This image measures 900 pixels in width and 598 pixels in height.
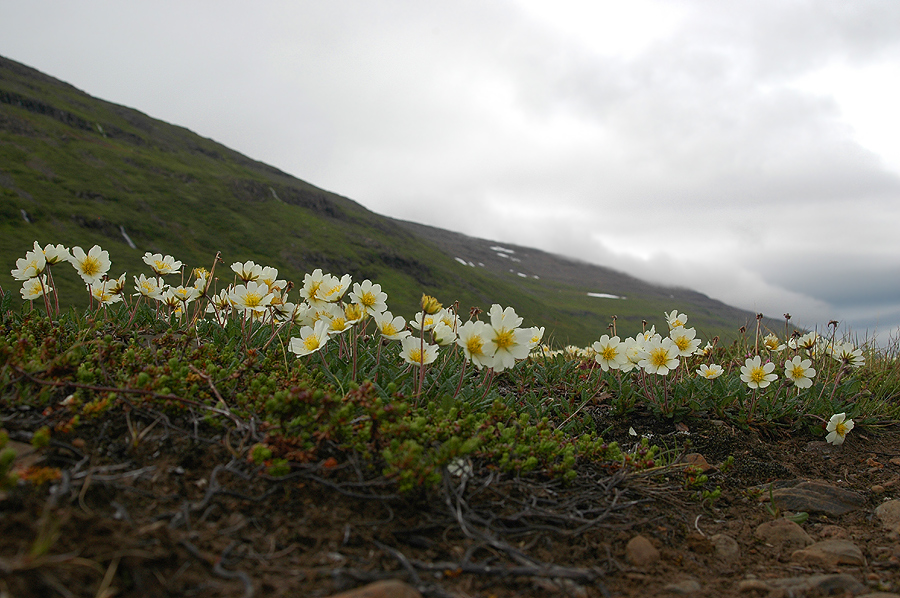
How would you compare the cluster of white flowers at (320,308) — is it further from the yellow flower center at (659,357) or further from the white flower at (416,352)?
the yellow flower center at (659,357)

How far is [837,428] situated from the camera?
4.37 meters

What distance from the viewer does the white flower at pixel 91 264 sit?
168 inches

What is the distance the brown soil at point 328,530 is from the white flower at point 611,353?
1376 mm

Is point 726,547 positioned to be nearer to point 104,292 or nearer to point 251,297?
point 251,297

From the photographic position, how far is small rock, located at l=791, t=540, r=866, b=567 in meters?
2.62

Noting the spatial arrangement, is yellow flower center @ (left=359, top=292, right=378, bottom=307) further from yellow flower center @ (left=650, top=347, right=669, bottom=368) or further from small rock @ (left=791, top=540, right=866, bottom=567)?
small rock @ (left=791, top=540, right=866, bottom=567)

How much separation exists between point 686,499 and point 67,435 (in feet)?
11.6

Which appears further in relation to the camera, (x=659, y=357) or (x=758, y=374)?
(x=758, y=374)

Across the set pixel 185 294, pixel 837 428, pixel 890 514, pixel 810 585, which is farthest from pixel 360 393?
pixel 837 428

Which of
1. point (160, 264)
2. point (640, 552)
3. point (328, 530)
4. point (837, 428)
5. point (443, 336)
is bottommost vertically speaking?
point (328, 530)

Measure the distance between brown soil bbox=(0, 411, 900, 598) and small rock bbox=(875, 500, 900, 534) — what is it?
0.18 ft

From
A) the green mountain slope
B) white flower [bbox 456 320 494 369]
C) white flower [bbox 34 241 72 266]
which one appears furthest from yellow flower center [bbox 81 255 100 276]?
the green mountain slope

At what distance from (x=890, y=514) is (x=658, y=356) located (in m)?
1.73

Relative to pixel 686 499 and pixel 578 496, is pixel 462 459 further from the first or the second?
pixel 686 499
